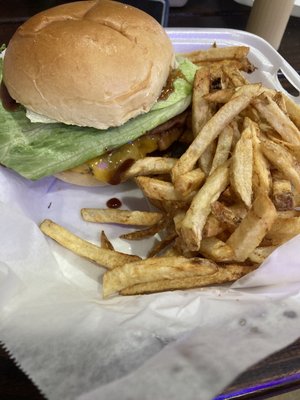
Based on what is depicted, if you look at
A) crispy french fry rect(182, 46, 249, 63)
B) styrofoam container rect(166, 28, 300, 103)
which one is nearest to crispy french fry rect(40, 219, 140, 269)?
crispy french fry rect(182, 46, 249, 63)

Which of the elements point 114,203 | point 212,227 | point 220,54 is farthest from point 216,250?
point 220,54

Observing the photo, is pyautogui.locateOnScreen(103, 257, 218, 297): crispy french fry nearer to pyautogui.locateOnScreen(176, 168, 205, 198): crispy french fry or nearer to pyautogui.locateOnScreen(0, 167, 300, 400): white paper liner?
pyautogui.locateOnScreen(0, 167, 300, 400): white paper liner

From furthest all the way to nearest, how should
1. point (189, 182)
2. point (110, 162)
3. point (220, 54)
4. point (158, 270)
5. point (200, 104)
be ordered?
point (220, 54), point (110, 162), point (200, 104), point (189, 182), point (158, 270)

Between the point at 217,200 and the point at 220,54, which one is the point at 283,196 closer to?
the point at 217,200

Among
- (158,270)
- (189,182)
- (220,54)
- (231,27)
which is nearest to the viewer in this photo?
(158,270)

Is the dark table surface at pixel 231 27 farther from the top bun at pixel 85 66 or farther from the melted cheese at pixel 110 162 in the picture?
the top bun at pixel 85 66

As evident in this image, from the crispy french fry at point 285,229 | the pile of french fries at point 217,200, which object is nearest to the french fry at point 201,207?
the pile of french fries at point 217,200
